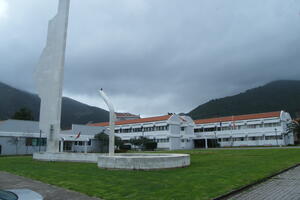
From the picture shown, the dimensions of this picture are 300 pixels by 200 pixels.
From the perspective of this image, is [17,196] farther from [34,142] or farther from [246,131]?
[246,131]

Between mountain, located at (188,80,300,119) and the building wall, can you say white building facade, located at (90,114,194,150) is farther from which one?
mountain, located at (188,80,300,119)

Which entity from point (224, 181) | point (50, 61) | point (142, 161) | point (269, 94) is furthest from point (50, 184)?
point (269, 94)

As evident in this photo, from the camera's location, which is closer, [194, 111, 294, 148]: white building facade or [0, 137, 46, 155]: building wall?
[0, 137, 46, 155]: building wall

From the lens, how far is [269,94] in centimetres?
14938

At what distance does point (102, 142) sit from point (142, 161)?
3914 centimetres

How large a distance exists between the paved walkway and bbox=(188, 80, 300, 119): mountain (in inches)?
4324

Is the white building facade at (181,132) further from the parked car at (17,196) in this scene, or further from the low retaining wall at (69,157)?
the parked car at (17,196)

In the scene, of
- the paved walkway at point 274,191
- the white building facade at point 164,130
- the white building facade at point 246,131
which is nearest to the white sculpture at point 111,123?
the paved walkway at point 274,191

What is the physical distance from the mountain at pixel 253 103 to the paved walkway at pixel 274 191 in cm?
10982

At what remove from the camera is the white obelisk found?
25766mm

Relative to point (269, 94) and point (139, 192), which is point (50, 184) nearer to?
point (139, 192)

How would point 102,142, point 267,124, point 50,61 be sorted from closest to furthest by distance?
point 50,61 → point 102,142 → point 267,124

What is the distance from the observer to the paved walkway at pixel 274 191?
7.40 meters

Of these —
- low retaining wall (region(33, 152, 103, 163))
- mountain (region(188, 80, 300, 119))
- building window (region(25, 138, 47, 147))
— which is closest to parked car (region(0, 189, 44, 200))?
low retaining wall (region(33, 152, 103, 163))
